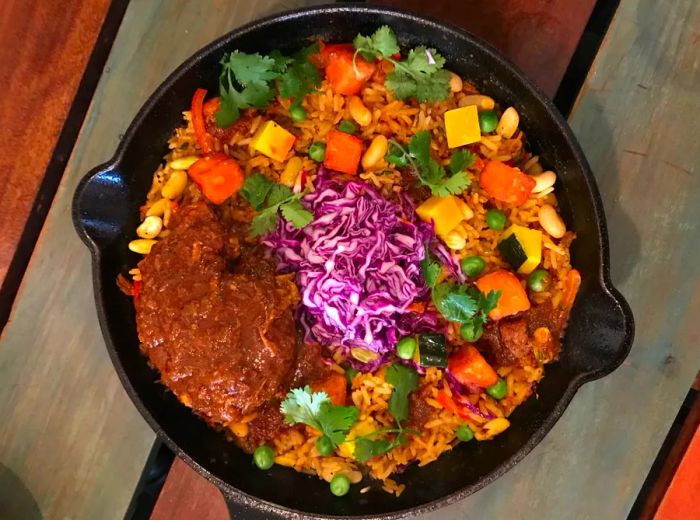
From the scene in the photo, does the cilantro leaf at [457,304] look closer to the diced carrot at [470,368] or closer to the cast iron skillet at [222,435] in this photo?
the diced carrot at [470,368]

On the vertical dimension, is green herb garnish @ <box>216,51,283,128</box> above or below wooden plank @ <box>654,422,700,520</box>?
above

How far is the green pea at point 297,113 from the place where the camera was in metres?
2.96

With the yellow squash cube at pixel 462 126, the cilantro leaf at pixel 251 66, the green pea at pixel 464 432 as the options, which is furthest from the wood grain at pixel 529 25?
→ the green pea at pixel 464 432

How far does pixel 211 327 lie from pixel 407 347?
827 mm

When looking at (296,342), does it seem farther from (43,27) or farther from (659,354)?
(43,27)

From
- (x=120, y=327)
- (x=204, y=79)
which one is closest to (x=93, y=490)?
(x=120, y=327)

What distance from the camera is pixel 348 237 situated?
118 inches

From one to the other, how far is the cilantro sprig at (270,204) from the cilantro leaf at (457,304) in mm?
650

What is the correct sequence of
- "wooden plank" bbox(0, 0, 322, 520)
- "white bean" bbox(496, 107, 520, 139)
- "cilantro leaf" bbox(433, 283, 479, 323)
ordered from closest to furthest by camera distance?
"cilantro leaf" bbox(433, 283, 479, 323)
"white bean" bbox(496, 107, 520, 139)
"wooden plank" bbox(0, 0, 322, 520)

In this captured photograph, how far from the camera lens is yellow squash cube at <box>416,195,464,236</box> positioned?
9.48ft

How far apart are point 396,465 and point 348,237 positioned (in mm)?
1029

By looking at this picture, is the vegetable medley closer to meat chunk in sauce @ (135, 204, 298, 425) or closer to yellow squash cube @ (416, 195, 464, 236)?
yellow squash cube @ (416, 195, 464, 236)

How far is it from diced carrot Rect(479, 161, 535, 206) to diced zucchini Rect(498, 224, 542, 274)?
5.4 inches

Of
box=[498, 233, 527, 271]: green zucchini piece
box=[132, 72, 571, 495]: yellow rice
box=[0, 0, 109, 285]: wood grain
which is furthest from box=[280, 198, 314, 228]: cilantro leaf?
box=[0, 0, 109, 285]: wood grain
